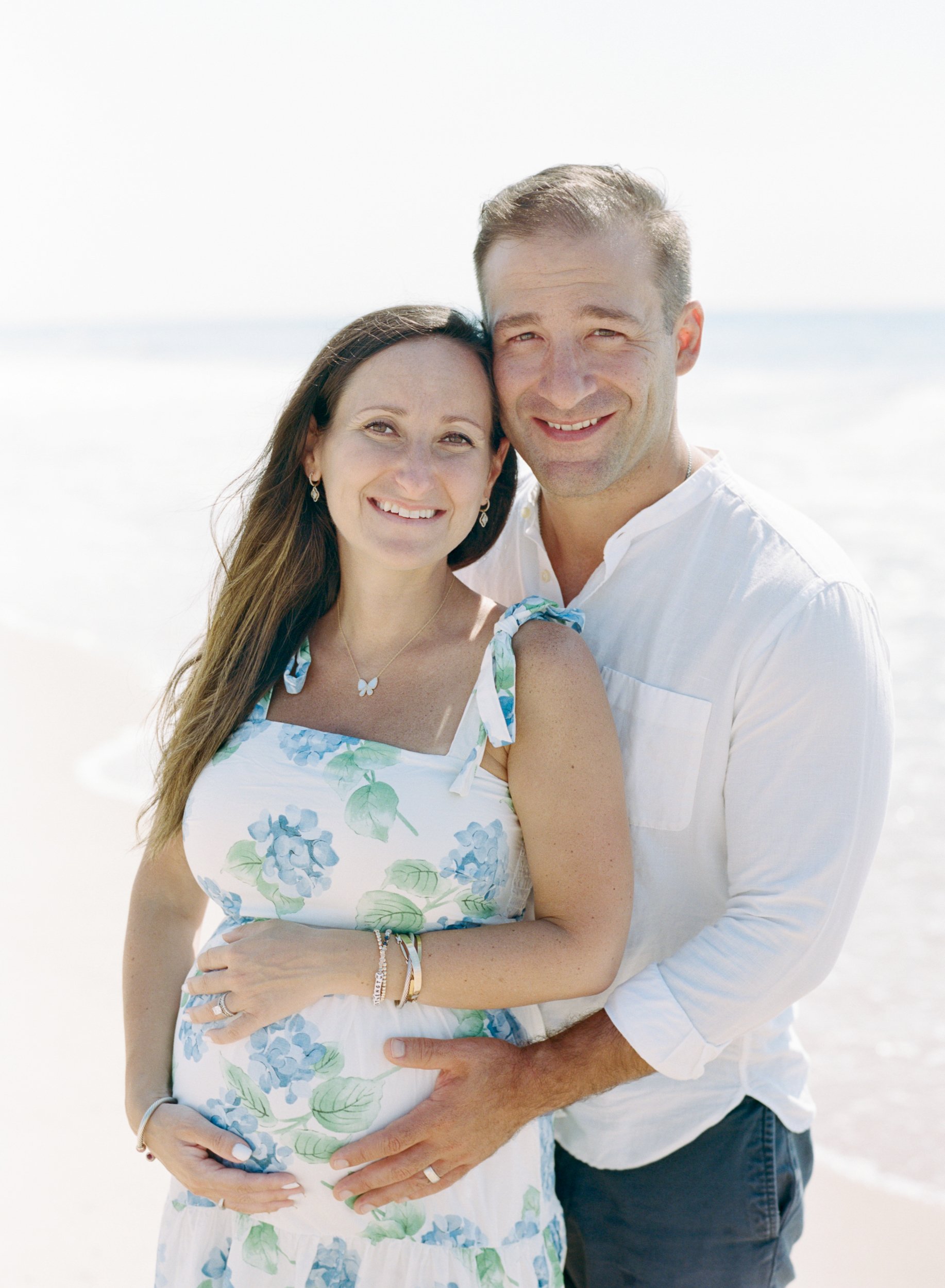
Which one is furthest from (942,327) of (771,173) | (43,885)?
(43,885)

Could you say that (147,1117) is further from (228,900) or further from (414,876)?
(414,876)

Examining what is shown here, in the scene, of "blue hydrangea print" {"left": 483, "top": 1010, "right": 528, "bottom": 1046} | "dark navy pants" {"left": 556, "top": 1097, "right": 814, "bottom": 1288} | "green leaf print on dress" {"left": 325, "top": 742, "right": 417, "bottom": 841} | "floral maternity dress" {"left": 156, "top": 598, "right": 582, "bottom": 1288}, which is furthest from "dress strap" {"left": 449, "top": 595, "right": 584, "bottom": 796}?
"dark navy pants" {"left": 556, "top": 1097, "right": 814, "bottom": 1288}

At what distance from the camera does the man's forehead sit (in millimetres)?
2328

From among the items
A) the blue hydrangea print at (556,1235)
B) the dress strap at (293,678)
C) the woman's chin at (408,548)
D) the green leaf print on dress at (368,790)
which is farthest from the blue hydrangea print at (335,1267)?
the woman's chin at (408,548)

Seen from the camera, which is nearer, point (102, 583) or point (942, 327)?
point (102, 583)

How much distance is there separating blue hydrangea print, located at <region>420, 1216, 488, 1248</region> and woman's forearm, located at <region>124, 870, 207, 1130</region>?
1.92 feet

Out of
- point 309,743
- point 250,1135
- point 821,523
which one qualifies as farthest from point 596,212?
point 821,523

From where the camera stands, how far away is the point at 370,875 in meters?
1.99

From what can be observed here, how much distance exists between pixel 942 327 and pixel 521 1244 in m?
36.4

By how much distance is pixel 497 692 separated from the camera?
6.63 ft

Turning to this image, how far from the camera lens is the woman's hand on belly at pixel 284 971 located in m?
1.96

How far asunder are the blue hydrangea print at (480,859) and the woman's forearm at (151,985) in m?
0.74

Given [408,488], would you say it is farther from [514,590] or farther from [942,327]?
[942,327]

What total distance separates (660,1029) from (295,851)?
2.36ft
